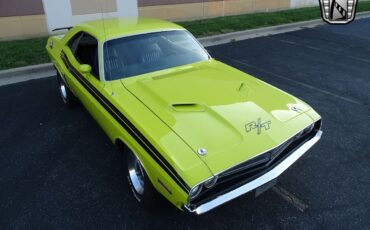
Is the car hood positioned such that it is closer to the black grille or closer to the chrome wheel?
the black grille

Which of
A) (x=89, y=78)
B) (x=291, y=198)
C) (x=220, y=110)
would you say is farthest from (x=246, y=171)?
(x=89, y=78)

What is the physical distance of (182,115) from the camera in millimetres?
2912

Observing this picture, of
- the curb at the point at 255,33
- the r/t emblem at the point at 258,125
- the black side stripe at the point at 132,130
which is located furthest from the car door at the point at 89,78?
the curb at the point at 255,33

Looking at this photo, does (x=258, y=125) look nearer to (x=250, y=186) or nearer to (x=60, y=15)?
(x=250, y=186)

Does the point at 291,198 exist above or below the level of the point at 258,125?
below

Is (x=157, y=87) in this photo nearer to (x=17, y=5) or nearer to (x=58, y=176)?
(x=58, y=176)

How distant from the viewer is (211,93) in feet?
10.8

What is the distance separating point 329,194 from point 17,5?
29.7ft

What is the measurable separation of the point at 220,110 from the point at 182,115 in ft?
1.21

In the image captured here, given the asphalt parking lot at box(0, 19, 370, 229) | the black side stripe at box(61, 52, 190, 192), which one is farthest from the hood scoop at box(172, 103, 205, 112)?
the asphalt parking lot at box(0, 19, 370, 229)

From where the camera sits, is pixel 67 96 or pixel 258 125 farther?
pixel 67 96

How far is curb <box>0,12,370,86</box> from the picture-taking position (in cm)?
653

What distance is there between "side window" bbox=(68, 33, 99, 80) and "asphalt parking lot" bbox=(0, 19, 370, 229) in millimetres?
1035

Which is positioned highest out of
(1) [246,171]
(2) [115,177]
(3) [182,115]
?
(3) [182,115]
